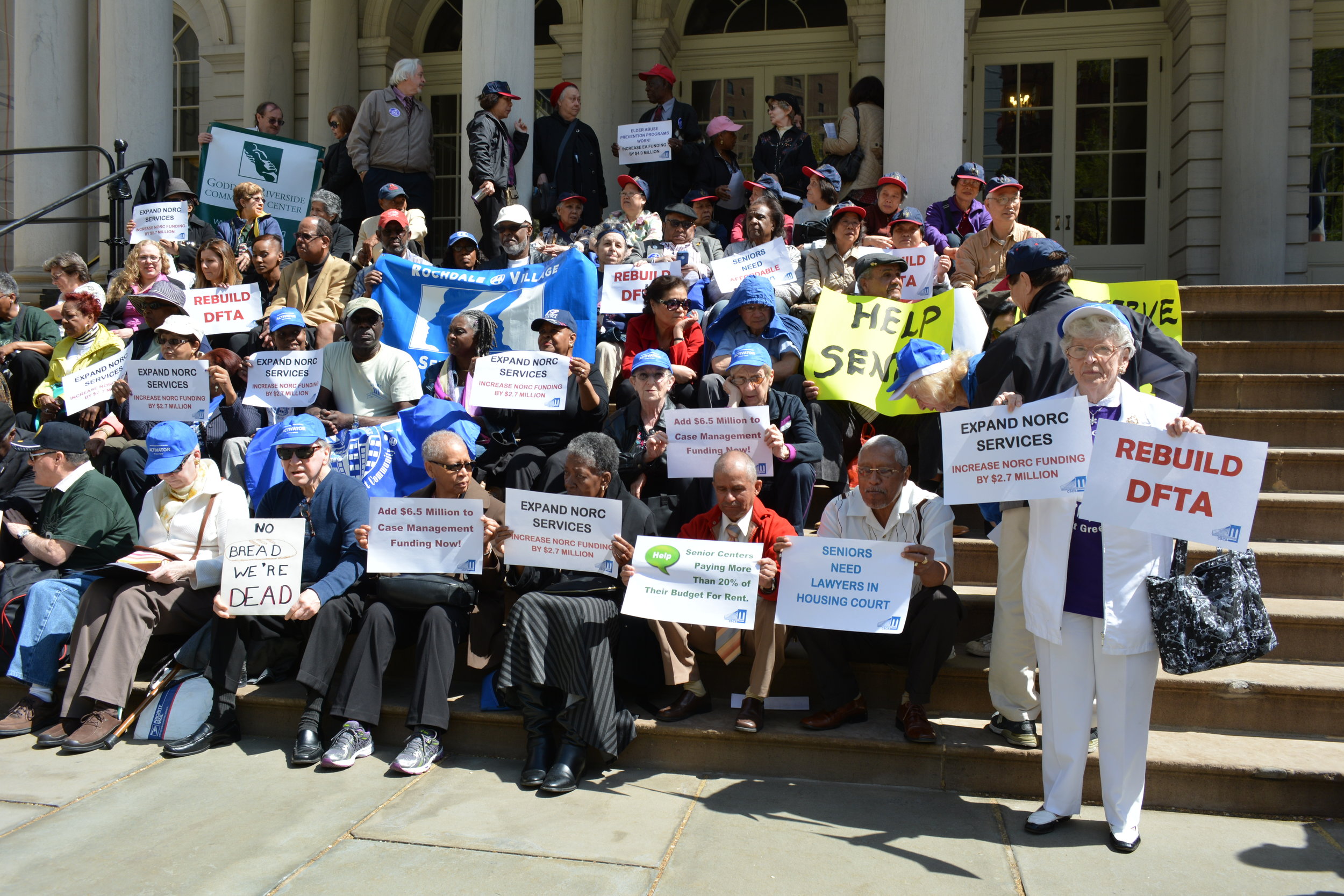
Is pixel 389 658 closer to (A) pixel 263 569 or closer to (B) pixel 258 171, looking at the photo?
(A) pixel 263 569

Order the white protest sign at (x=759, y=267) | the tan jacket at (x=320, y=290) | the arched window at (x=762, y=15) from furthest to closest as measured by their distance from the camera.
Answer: the arched window at (x=762, y=15)
the tan jacket at (x=320, y=290)
the white protest sign at (x=759, y=267)

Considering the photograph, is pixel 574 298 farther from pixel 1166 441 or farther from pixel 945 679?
pixel 1166 441

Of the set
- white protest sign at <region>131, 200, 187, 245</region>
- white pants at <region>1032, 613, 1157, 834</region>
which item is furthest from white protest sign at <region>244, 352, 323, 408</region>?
white pants at <region>1032, 613, 1157, 834</region>

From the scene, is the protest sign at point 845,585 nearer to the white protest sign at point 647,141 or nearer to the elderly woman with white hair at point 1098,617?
the elderly woman with white hair at point 1098,617

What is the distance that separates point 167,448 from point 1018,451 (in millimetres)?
4148

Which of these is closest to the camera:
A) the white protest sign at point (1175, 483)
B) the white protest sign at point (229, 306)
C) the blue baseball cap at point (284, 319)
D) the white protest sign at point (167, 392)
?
the white protest sign at point (1175, 483)

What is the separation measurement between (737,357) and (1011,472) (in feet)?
6.74

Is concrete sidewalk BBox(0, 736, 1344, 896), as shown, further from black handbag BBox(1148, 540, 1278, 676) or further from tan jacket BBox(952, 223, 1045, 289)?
tan jacket BBox(952, 223, 1045, 289)

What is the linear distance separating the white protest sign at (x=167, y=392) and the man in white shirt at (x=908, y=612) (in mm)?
4078

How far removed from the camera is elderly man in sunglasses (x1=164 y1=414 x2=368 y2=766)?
496cm

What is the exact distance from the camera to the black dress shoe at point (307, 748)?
479 centimetres

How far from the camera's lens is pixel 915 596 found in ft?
15.4

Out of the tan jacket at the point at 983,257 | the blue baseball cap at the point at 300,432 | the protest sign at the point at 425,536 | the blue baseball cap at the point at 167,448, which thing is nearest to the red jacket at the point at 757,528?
the protest sign at the point at 425,536

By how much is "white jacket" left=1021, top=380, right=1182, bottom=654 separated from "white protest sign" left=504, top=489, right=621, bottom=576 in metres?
1.78
